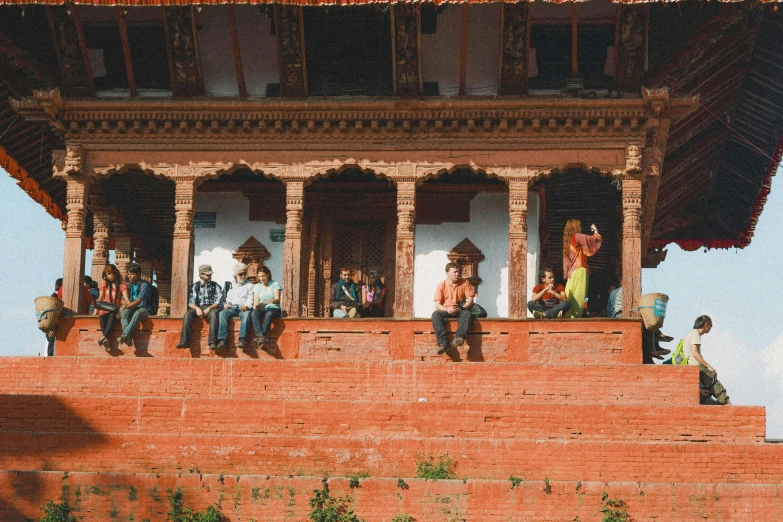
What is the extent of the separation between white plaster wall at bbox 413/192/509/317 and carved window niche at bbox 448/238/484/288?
0.24ft

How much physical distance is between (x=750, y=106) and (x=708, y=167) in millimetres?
2924

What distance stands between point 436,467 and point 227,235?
914 centimetres

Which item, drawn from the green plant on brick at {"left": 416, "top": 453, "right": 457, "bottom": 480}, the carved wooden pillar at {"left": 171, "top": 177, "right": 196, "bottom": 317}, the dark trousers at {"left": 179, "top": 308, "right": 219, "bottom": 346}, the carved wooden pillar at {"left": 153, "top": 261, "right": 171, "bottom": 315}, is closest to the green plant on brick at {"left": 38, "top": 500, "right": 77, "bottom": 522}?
the green plant on brick at {"left": 416, "top": 453, "right": 457, "bottom": 480}

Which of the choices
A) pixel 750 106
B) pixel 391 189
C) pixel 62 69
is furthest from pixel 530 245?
pixel 62 69

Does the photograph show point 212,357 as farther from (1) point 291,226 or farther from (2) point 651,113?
(2) point 651,113

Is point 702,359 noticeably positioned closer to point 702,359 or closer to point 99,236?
point 702,359

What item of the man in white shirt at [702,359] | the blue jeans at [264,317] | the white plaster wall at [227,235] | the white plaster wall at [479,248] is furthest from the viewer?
the white plaster wall at [227,235]

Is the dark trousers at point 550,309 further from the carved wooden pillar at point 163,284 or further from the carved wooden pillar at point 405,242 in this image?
the carved wooden pillar at point 163,284

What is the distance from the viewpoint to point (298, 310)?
2575 centimetres

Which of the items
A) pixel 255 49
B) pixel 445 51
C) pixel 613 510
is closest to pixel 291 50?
pixel 255 49

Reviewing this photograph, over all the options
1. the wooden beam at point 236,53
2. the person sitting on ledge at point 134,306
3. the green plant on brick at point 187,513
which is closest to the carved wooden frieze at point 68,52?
the wooden beam at point 236,53

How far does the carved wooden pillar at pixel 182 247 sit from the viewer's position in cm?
2595

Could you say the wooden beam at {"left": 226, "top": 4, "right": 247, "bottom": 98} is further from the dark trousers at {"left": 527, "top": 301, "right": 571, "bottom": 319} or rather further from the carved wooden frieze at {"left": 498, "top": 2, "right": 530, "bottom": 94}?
the dark trousers at {"left": 527, "top": 301, "right": 571, "bottom": 319}

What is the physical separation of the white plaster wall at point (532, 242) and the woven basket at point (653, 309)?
9.24 feet
